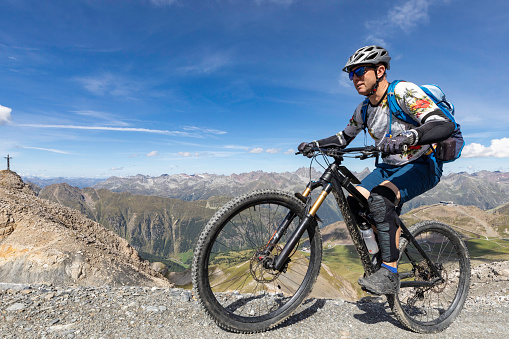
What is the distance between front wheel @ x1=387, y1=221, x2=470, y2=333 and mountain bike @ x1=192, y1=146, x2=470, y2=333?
2 centimetres

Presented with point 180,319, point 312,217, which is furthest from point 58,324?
point 312,217

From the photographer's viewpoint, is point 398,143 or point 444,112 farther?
point 444,112

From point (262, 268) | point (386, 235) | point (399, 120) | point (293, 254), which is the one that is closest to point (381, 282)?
point (386, 235)

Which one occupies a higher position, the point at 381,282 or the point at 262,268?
the point at 262,268

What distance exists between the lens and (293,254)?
4.49m

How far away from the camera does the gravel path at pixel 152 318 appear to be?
13.6 feet

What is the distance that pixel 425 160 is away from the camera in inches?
186

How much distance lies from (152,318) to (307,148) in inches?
170

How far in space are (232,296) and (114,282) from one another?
11.7 metres

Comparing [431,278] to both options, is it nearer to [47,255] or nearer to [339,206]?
[339,206]

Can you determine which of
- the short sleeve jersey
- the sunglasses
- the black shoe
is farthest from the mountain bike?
the sunglasses

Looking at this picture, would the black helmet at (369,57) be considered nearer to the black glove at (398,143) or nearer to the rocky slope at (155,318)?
the black glove at (398,143)

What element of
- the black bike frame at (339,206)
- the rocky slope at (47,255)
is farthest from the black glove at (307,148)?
the rocky slope at (47,255)

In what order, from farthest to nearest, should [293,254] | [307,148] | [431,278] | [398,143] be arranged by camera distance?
[431,278], [307,148], [293,254], [398,143]
